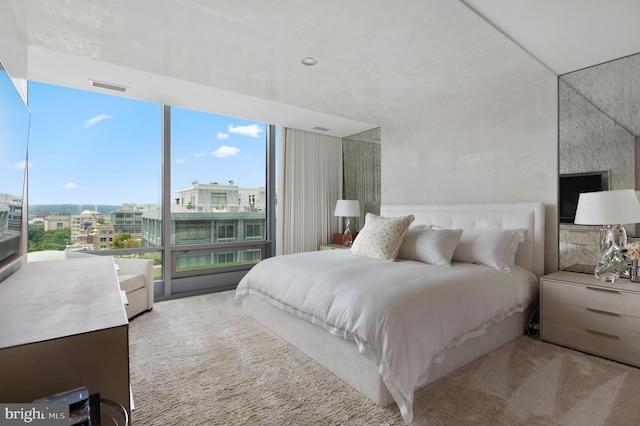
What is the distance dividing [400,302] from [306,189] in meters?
3.56

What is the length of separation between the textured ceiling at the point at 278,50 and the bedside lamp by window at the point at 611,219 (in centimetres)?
126

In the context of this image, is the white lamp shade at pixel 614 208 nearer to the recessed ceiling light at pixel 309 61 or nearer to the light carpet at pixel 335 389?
the light carpet at pixel 335 389

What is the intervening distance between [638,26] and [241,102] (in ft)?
11.7

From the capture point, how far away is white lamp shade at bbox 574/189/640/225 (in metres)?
2.31

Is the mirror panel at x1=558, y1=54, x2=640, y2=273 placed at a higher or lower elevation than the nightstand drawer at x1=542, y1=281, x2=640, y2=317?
higher

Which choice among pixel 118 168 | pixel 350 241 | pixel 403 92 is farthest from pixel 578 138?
pixel 118 168

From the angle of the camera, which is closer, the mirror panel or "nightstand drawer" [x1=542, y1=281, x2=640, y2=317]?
"nightstand drawer" [x1=542, y1=281, x2=640, y2=317]

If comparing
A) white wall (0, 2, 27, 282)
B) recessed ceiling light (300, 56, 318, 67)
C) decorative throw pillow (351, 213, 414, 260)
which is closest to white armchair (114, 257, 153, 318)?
white wall (0, 2, 27, 282)

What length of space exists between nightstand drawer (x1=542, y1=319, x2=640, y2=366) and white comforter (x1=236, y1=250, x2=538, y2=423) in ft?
0.95

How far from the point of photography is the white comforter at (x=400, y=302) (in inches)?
68.8

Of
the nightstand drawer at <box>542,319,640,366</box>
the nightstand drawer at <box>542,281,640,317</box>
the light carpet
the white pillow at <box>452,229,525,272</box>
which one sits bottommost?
the light carpet

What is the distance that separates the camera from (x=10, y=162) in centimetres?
165

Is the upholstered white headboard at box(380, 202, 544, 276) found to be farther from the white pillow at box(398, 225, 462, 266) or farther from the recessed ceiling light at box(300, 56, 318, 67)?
the recessed ceiling light at box(300, 56, 318, 67)

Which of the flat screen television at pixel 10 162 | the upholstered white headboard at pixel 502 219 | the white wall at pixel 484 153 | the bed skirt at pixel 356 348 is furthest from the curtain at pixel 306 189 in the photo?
the flat screen television at pixel 10 162
